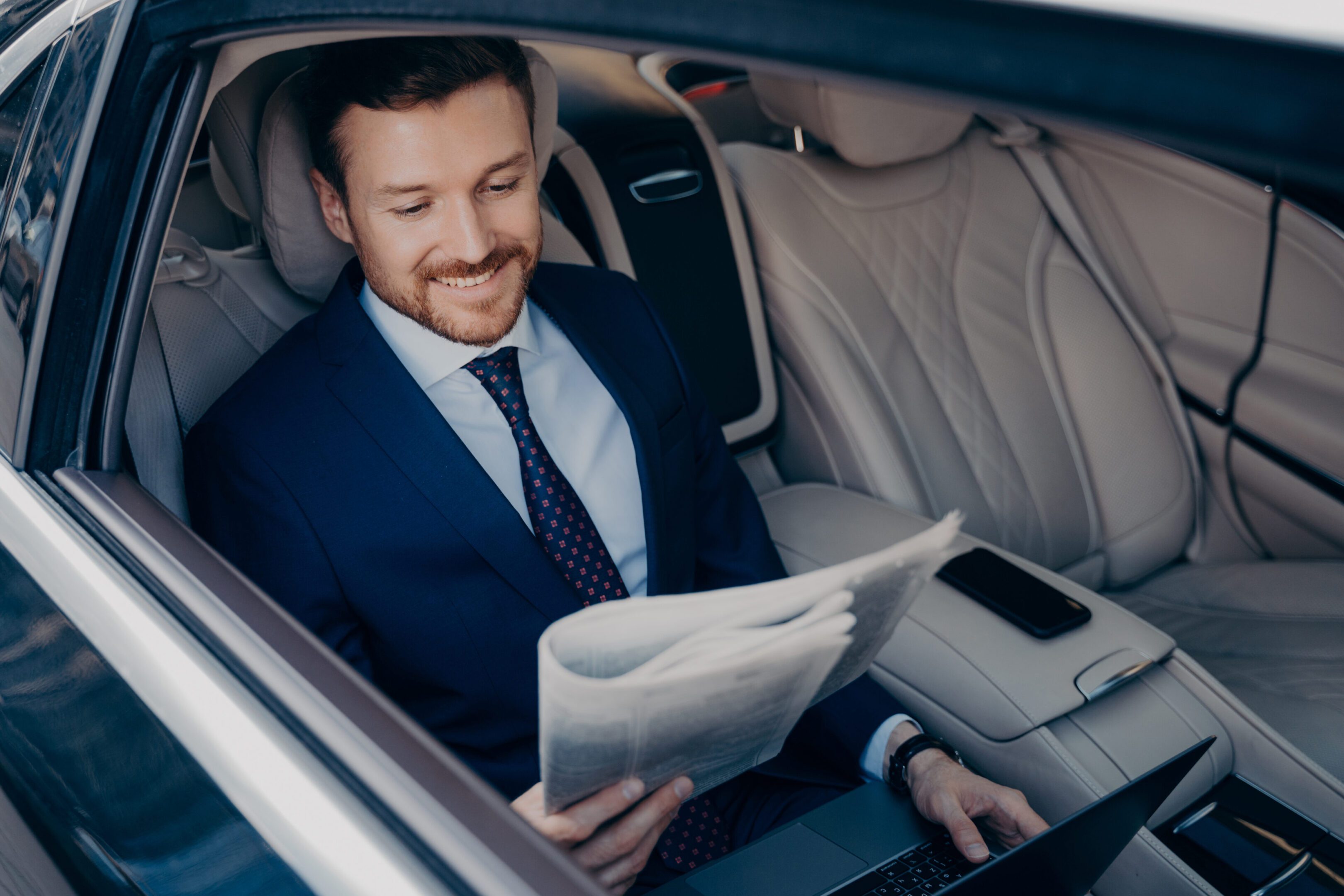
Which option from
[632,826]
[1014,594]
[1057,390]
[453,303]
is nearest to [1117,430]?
[1057,390]

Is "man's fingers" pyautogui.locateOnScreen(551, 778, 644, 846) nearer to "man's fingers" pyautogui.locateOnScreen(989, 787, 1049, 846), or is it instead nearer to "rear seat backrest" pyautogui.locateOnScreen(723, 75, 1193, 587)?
"man's fingers" pyautogui.locateOnScreen(989, 787, 1049, 846)

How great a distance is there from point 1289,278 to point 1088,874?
1.54m

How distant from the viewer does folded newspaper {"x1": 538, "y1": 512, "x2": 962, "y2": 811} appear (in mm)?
588

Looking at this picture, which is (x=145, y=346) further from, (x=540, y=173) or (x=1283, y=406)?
(x=1283, y=406)

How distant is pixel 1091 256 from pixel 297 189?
5.32 ft

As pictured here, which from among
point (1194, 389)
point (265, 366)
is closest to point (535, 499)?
point (265, 366)

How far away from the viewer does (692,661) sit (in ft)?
1.99

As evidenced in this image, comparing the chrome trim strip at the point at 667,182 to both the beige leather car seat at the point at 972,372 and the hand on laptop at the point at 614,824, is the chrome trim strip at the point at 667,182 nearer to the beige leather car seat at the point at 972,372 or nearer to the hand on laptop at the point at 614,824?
the beige leather car seat at the point at 972,372

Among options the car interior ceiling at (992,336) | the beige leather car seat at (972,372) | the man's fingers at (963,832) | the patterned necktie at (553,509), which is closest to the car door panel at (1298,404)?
the car interior ceiling at (992,336)

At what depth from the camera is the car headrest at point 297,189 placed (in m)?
1.15

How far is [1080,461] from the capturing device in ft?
6.54

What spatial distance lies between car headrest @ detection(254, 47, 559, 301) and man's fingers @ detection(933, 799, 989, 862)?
94 cm

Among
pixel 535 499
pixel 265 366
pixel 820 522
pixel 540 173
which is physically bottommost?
pixel 820 522

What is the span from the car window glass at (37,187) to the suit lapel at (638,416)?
0.57 m
